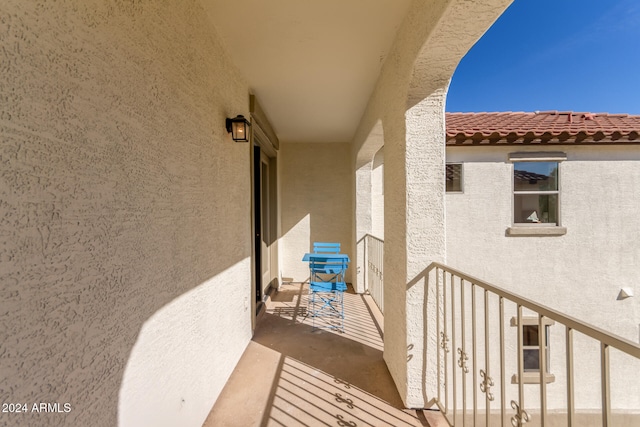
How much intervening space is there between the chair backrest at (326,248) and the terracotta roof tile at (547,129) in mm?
2793

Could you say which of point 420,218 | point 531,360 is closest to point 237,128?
point 420,218

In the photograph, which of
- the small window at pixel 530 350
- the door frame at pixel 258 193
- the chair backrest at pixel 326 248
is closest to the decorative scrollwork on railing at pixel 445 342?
the door frame at pixel 258 193

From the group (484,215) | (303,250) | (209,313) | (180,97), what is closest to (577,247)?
(484,215)

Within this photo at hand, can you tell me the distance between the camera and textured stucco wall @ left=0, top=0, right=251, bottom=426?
72 centimetres

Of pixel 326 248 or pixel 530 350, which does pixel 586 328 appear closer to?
pixel 326 248

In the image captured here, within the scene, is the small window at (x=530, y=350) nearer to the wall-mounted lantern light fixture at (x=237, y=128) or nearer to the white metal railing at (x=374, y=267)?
the white metal railing at (x=374, y=267)

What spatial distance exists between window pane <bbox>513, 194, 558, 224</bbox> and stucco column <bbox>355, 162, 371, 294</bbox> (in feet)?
8.94

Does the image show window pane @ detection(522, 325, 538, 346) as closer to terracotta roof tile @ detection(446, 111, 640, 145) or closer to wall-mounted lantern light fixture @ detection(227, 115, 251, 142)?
terracotta roof tile @ detection(446, 111, 640, 145)

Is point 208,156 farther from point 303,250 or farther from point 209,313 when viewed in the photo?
point 303,250

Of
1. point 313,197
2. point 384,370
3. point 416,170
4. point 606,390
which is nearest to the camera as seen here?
point 606,390

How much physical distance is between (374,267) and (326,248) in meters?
1.06

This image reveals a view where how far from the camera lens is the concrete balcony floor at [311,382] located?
197cm

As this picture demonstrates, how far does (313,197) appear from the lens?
19.1 ft

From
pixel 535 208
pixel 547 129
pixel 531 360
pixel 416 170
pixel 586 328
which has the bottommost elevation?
pixel 531 360
